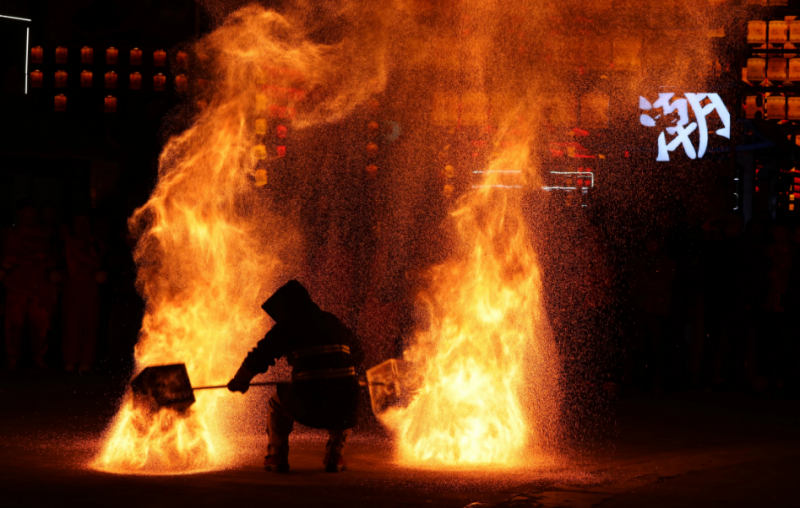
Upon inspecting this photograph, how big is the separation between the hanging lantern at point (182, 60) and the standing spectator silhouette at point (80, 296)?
26.6 ft

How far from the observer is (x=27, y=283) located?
12.4 metres

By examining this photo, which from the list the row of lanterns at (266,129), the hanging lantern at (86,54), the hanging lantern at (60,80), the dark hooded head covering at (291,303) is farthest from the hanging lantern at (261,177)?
the dark hooded head covering at (291,303)

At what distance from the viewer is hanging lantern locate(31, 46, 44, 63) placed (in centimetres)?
1972

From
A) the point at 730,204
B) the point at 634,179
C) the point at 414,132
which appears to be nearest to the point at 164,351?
the point at 730,204

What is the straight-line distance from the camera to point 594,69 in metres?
20.0

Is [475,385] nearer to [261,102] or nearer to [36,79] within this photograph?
[261,102]

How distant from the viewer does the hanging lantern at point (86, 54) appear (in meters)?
19.9

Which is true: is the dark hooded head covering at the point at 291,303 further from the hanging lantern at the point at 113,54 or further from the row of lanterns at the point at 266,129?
the hanging lantern at the point at 113,54

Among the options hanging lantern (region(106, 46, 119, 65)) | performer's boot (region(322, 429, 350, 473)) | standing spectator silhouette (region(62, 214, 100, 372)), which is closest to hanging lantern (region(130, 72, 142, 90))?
hanging lantern (region(106, 46, 119, 65))

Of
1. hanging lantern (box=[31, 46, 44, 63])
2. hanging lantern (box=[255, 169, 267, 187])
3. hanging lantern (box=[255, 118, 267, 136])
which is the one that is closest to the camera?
hanging lantern (box=[31, 46, 44, 63])

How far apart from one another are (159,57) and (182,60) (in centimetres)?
47

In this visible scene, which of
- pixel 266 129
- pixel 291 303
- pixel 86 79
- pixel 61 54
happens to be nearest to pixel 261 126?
pixel 266 129

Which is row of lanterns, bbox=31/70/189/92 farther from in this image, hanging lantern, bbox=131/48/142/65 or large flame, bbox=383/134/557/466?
large flame, bbox=383/134/557/466

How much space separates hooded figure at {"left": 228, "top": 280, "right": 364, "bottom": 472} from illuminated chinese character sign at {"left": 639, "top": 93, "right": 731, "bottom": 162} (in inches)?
640
